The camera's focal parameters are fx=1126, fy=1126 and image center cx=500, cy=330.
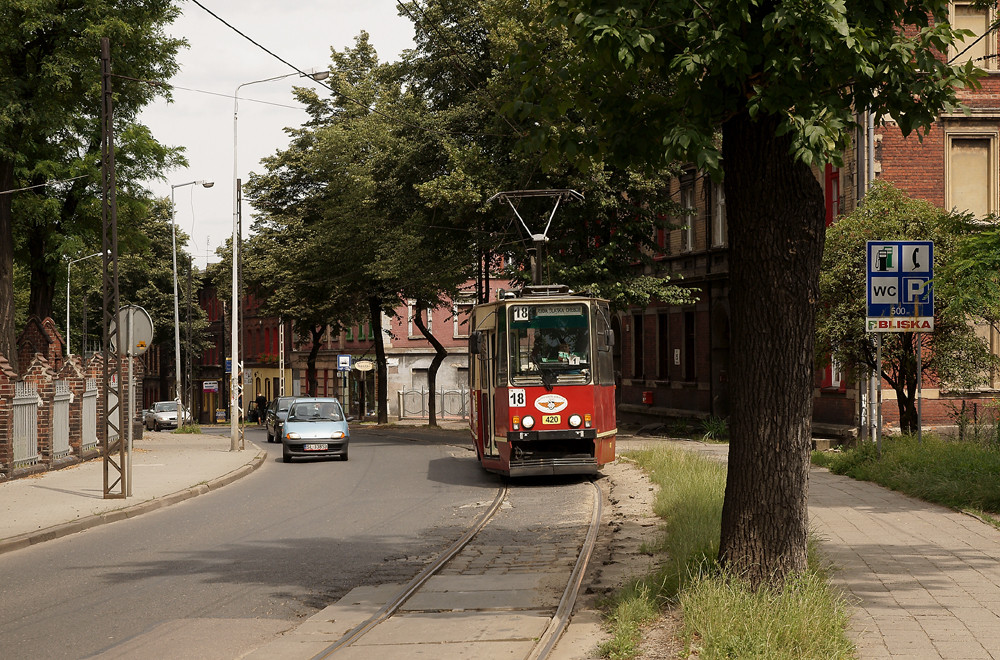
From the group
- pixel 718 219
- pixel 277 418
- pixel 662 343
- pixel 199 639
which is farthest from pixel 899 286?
pixel 277 418

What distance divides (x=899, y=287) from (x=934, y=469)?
8.77 ft

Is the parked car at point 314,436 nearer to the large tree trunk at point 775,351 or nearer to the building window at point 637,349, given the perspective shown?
the building window at point 637,349

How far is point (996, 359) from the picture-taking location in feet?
70.2

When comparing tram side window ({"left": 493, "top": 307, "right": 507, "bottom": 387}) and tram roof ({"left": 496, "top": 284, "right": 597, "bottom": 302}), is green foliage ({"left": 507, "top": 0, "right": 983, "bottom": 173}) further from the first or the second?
tram roof ({"left": 496, "top": 284, "right": 597, "bottom": 302})

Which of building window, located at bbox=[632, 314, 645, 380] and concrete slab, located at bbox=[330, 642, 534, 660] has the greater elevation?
building window, located at bbox=[632, 314, 645, 380]

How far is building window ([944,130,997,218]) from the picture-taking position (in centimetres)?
3023

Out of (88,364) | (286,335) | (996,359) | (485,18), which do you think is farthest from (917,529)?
(286,335)

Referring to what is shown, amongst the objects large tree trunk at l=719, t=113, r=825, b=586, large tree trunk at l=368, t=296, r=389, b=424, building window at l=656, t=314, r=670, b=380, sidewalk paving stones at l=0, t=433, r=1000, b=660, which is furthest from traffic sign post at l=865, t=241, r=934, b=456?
large tree trunk at l=368, t=296, r=389, b=424

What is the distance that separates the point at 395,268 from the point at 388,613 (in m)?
28.4

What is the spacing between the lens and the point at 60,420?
2544 centimetres

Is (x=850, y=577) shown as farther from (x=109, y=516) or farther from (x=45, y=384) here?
(x=45, y=384)

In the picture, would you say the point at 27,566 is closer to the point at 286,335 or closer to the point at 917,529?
the point at 917,529

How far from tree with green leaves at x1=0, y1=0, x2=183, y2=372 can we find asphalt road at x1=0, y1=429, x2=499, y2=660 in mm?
13252

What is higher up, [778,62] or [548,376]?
[778,62]
